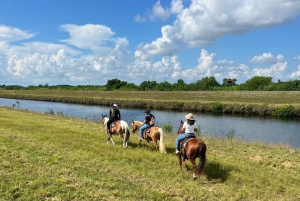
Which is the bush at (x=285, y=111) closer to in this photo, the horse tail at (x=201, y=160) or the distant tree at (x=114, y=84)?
the horse tail at (x=201, y=160)

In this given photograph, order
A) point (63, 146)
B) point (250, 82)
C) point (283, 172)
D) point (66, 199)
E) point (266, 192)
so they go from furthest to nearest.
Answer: point (250, 82), point (63, 146), point (283, 172), point (266, 192), point (66, 199)

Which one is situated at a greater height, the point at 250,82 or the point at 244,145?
the point at 250,82

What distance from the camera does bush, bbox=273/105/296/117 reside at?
37000 mm

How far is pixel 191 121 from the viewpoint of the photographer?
29.9ft

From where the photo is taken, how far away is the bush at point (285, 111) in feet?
121

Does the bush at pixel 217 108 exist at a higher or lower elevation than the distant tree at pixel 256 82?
lower

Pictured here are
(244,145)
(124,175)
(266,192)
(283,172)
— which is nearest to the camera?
(266,192)

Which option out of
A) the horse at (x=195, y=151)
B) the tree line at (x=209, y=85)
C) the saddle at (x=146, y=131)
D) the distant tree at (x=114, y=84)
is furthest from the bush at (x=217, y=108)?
the distant tree at (x=114, y=84)

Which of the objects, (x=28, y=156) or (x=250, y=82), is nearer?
(x=28, y=156)

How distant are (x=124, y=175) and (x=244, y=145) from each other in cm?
953

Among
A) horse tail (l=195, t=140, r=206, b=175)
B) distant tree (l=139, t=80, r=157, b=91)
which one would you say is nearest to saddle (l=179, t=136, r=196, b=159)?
horse tail (l=195, t=140, r=206, b=175)

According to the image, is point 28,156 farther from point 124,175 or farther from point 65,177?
point 124,175

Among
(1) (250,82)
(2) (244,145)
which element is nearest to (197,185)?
(2) (244,145)

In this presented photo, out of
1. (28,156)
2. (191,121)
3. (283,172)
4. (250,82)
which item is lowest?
(283,172)
